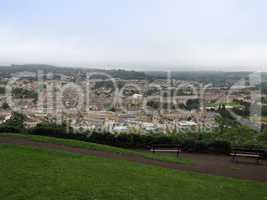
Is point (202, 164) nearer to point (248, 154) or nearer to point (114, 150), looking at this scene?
point (248, 154)

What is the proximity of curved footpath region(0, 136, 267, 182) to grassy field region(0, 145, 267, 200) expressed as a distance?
1055 mm

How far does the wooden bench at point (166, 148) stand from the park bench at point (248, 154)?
218 cm

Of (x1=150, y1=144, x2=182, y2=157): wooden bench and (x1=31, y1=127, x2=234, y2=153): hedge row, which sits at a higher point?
(x1=31, y1=127, x2=234, y2=153): hedge row

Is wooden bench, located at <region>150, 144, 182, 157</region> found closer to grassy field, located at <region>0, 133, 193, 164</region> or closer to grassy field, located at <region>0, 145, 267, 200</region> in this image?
grassy field, located at <region>0, 133, 193, 164</region>

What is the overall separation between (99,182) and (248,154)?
7545mm

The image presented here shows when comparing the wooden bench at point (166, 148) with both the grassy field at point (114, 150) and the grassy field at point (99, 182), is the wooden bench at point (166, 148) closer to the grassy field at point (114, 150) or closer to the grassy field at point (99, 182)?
the grassy field at point (114, 150)

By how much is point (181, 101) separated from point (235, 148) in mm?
5306

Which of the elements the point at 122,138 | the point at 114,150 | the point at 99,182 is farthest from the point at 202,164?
the point at 99,182

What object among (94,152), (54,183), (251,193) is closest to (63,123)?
(94,152)

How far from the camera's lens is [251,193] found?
25.4 feet

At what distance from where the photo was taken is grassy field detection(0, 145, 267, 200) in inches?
244

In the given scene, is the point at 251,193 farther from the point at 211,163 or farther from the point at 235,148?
the point at 235,148

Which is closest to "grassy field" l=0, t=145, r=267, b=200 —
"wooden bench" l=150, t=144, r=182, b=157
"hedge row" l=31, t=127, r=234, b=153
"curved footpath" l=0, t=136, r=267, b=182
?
"curved footpath" l=0, t=136, r=267, b=182

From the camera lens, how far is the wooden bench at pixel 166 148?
13.5m
